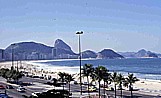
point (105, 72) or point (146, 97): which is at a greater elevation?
point (105, 72)

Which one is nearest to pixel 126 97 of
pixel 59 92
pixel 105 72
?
pixel 105 72

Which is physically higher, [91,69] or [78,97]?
[91,69]

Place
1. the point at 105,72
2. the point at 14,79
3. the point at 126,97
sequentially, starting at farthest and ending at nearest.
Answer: the point at 14,79 → the point at 126,97 → the point at 105,72

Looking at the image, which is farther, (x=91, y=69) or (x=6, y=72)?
(x=6, y=72)

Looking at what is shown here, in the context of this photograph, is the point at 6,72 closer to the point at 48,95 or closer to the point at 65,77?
the point at 65,77

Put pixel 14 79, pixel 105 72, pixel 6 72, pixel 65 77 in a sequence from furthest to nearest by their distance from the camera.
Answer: pixel 6 72 < pixel 14 79 < pixel 65 77 < pixel 105 72

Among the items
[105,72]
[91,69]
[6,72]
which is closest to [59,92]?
[105,72]

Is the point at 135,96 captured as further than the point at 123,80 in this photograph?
Yes

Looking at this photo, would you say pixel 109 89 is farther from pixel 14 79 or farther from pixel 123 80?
pixel 14 79

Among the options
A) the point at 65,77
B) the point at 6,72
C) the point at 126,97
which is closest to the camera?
the point at 126,97
